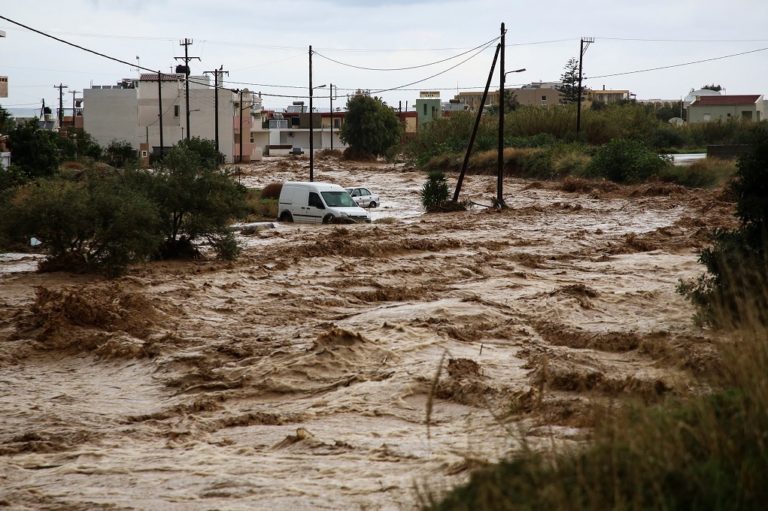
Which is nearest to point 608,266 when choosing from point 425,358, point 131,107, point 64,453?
point 425,358

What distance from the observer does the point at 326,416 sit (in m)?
12.8

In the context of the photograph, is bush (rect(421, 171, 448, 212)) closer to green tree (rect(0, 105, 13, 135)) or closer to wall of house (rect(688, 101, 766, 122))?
green tree (rect(0, 105, 13, 135))

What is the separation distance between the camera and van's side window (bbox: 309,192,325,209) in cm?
4003

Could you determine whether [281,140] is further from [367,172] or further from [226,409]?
[226,409]

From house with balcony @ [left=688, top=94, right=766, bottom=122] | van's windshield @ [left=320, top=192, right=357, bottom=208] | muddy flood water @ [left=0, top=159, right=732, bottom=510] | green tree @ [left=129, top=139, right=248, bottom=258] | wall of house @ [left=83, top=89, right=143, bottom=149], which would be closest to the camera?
muddy flood water @ [left=0, top=159, right=732, bottom=510]

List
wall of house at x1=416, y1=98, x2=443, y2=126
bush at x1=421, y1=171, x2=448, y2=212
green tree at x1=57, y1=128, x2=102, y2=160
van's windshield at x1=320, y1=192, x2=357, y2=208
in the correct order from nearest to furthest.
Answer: van's windshield at x1=320, y1=192, x2=357, y2=208, bush at x1=421, y1=171, x2=448, y2=212, green tree at x1=57, y1=128, x2=102, y2=160, wall of house at x1=416, y1=98, x2=443, y2=126

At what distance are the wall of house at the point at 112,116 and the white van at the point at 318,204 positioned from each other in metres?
67.8

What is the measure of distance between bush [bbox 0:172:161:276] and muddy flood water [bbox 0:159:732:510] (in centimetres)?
64

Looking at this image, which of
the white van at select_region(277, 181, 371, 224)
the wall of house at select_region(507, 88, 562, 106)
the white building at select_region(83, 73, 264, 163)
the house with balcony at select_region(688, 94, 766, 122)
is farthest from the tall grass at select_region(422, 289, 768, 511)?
the wall of house at select_region(507, 88, 562, 106)

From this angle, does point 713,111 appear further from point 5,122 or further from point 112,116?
point 5,122

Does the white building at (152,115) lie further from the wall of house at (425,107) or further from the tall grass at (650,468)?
the tall grass at (650,468)

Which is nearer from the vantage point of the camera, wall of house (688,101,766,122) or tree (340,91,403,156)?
tree (340,91,403,156)

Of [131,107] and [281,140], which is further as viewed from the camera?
[281,140]

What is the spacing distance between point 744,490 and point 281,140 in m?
148
